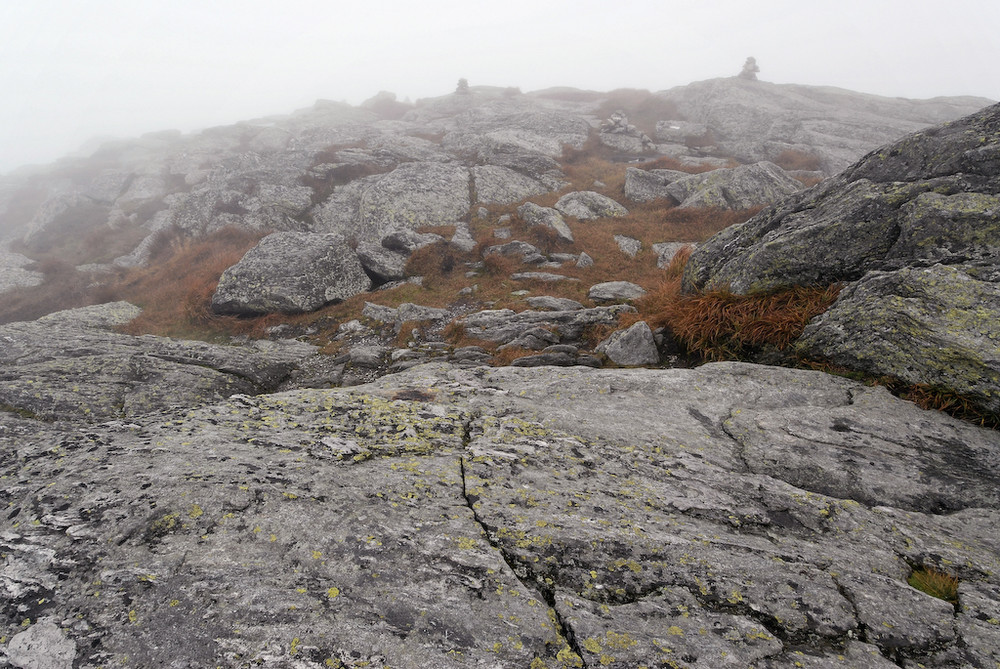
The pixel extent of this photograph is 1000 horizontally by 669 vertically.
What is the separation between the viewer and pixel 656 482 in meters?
6.41

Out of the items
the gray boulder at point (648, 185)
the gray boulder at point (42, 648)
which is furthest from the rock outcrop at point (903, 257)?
the gray boulder at point (648, 185)

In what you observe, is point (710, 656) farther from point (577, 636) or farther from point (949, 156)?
point (949, 156)

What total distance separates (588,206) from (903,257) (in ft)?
72.3

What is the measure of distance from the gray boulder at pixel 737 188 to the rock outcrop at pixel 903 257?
16936 millimetres

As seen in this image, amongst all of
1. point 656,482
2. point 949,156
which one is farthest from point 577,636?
point 949,156

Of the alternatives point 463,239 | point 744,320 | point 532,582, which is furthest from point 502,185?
point 532,582

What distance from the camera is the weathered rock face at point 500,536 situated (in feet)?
13.1

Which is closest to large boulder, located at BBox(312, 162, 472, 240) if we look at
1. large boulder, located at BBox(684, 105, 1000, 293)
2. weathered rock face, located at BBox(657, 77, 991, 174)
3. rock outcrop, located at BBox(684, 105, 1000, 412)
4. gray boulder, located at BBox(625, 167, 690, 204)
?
gray boulder, located at BBox(625, 167, 690, 204)

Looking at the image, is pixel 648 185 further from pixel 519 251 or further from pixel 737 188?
pixel 519 251

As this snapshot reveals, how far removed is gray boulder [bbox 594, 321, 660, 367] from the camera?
11.0 metres

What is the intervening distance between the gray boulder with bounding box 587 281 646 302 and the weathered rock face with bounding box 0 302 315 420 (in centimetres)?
1181

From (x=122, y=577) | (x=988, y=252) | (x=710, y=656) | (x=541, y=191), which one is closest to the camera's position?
(x=710, y=656)

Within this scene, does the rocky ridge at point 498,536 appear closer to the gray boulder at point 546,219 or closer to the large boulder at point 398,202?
the gray boulder at point 546,219

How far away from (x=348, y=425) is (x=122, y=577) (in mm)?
3524
